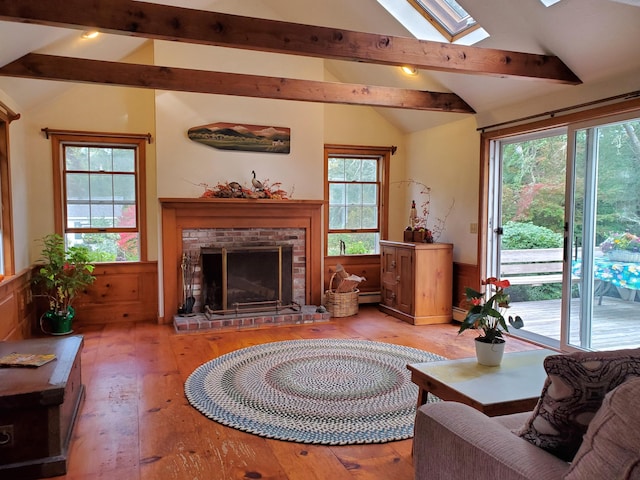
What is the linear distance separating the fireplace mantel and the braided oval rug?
1481mm

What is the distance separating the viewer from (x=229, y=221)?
5.47 m

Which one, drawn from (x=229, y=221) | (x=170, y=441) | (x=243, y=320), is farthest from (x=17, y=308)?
(x=170, y=441)

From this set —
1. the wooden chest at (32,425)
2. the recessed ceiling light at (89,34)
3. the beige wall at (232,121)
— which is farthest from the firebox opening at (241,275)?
the wooden chest at (32,425)

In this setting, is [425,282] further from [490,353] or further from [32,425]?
[32,425]

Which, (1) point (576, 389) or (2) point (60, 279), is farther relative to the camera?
(2) point (60, 279)

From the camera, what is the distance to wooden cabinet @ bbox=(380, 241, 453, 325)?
534 cm

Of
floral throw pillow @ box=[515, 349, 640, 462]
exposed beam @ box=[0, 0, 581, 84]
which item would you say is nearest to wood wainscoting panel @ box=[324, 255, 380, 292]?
exposed beam @ box=[0, 0, 581, 84]

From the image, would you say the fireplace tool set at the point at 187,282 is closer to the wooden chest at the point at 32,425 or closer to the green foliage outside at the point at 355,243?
the green foliage outside at the point at 355,243

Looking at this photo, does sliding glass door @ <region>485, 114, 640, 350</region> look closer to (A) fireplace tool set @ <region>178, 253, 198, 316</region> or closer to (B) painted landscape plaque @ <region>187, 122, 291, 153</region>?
(B) painted landscape plaque @ <region>187, 122, 291, 153</region>

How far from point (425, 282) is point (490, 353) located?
2.95m

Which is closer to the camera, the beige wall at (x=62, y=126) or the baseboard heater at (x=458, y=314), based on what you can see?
the beige wall at (x=62, y=126)

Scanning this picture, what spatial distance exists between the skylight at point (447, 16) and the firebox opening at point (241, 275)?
2806 millimetres

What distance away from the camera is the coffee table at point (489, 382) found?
2.01m

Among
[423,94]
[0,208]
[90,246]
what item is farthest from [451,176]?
[0,208]
